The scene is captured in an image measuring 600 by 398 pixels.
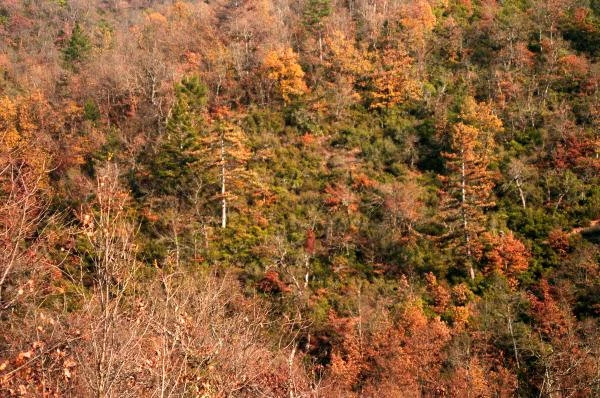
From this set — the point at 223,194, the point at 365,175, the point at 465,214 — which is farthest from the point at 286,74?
the point at 465,214

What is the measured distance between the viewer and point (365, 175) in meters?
32.2

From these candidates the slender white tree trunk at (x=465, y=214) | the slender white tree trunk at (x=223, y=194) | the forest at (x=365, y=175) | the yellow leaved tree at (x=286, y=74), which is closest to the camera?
the forest at (x=365, y=175)

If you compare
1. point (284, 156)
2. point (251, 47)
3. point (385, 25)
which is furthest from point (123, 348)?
point (385, 25)

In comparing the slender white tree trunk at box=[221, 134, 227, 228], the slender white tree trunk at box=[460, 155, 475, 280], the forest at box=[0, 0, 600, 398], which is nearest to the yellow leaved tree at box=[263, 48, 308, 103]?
the forest at box=[0, 0, 600, 398]

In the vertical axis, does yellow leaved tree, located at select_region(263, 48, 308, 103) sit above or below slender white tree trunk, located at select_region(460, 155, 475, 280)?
above

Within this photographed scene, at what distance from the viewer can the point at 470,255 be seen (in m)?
26.6

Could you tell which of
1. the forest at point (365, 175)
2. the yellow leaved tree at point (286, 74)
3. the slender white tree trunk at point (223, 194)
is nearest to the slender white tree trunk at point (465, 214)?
the forest at point (365, 175)

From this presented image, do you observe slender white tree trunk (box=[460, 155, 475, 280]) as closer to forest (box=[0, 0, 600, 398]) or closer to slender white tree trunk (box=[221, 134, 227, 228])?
forest (box=[0, 0, 600, 398])

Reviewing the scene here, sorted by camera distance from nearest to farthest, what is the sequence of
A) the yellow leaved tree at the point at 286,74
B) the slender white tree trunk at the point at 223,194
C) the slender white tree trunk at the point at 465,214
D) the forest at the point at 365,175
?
the forest at the point at 365,175 → the slender white tree trunk at the point at 465,214 → the slender white tree trunk at the point at 223,194 → the yellow leaved tree at the point at 286,74

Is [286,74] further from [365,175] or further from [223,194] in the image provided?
[223,194]

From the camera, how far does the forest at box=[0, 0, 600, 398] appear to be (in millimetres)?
21391

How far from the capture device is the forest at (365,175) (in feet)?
70.2

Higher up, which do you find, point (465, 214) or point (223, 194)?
point (223, 194)

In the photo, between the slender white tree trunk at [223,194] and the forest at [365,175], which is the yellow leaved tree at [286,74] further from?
the slender white tree trunk at [223,194]
